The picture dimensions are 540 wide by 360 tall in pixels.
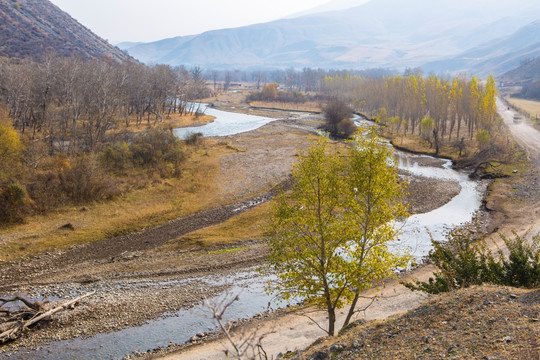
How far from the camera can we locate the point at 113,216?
3553cm

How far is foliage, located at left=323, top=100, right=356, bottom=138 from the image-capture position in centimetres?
8356

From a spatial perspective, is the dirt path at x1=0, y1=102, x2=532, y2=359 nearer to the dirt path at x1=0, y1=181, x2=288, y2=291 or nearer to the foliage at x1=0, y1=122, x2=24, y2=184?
the dirt path at x1=0, y1=181, x2=288, y2=291

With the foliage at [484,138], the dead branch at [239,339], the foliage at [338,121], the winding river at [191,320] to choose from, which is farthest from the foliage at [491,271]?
the foliage at [338,121]

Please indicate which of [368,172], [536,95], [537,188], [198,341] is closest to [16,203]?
[198,341]

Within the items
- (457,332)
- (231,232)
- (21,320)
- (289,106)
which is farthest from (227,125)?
(457,332)

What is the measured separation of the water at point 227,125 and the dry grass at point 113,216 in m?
32.2

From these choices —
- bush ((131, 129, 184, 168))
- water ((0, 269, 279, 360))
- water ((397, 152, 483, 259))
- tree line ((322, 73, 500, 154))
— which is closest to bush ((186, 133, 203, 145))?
bush ((131, 129, 184, 168))

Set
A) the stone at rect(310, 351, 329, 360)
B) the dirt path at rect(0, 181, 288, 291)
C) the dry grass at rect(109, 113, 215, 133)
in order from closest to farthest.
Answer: the stone at rect(310, 351, 329, 360) → the dirt path at rect(0, 181, 288, 291) → the dry grass at rect(109, 113, 215, 133)

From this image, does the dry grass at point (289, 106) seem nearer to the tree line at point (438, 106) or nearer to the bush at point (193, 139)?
the tree line at point (438, 106)

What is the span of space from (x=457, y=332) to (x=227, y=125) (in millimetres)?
89039

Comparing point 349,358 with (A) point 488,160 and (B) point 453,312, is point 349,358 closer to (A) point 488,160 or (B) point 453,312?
(B) point 453,312

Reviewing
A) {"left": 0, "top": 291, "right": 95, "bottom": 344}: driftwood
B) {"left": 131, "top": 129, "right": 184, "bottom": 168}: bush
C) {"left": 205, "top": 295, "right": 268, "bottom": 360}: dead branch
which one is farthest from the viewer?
{"left": 131, "top": 129, "right": 184, "bottom": 168}: bush

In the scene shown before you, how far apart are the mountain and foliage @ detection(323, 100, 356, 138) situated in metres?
90.2

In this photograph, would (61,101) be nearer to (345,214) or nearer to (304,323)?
(304,323)
